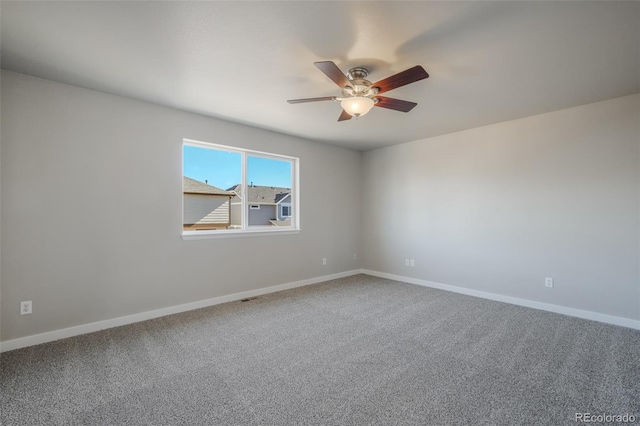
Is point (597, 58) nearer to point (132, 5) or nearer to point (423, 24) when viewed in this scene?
point (423, 24)

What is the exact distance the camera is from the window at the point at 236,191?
3713mm

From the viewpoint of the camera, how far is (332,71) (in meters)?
2.04

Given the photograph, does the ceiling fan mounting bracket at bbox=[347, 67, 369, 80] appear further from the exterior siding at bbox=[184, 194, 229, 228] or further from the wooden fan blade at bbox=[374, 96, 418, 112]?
the exterior siding at bbox=[184, 194, 229, 228]

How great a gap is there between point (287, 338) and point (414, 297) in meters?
2.09

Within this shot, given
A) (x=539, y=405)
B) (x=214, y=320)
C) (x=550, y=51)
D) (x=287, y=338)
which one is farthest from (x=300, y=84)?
(x=539, y=405)

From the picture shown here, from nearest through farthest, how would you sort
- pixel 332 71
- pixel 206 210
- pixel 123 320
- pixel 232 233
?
pixel 332 71 → pixel 123 320 → pixel 206 210 → pixel 232 233

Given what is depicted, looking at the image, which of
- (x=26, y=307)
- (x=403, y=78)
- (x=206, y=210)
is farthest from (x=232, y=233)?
(x=403, y=78)

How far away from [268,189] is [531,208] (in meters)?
3.59

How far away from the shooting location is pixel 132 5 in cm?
174

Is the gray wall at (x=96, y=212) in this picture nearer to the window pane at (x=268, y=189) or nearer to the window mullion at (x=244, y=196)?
the window mullion at (x=244, y=196)

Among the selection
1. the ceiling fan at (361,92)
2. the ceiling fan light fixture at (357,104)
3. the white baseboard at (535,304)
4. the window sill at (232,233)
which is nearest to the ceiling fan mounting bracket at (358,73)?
the ceiling fan at (361,92)

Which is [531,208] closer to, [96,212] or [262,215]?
[262,215]

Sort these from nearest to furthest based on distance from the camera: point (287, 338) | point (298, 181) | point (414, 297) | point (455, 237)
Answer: point (287, 338), point (414, 297), point (455, 237), point (298, 181)

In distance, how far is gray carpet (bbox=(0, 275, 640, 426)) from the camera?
173 centimetres
